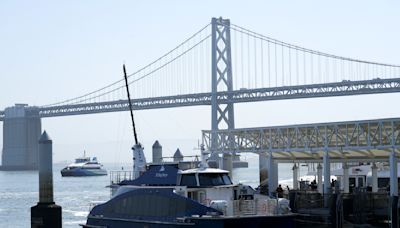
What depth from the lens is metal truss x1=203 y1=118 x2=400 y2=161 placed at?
3800 centimetres

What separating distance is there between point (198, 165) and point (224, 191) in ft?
5.19

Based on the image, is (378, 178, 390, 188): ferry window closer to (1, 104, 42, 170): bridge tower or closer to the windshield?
the windshield

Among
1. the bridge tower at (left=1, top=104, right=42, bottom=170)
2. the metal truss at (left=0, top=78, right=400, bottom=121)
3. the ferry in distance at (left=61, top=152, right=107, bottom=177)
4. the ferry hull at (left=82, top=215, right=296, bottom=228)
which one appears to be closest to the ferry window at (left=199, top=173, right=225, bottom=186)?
the ferry hull at (left=82, top=215, right=296, bottom=228)

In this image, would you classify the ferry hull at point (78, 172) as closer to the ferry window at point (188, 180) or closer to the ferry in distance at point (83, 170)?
the ferry in distance at point (83, 170)

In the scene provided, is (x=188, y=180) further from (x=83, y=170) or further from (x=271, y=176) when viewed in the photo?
(x=83, y=170)

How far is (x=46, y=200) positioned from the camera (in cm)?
3475

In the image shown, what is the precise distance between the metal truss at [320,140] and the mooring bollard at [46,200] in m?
11.7

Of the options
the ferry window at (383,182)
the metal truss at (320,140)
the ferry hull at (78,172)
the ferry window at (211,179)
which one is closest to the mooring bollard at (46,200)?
the ferry window at (211,179)

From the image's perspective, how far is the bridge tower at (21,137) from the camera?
514 ft

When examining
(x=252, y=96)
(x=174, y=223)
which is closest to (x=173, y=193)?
(x=174, y=223)

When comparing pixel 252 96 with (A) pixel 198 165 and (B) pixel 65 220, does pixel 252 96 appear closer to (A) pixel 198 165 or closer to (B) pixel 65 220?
(B) pixel 65 220

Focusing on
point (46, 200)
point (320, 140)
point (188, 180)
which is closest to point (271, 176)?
point (320, 140)

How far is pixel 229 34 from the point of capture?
113 metres

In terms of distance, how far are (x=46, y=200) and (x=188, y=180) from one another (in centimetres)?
681
